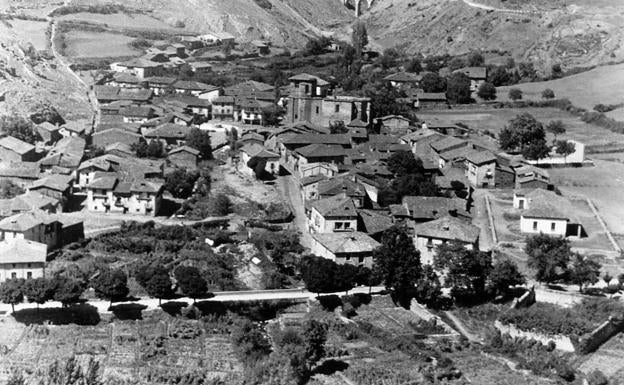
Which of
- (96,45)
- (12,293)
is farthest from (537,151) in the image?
(96,45)

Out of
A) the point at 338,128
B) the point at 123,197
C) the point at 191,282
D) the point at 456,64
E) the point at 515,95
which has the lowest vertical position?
the point at 191,282

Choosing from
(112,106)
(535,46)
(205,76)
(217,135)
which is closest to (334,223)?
(217,135)

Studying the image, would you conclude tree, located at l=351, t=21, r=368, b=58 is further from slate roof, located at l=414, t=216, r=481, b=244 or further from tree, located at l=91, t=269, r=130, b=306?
tree, located at l=91, t=269, r=130, b=306

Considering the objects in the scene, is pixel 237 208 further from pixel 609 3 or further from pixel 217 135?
pixel 609 3

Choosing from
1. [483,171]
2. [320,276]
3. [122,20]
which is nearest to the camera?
[320,276]

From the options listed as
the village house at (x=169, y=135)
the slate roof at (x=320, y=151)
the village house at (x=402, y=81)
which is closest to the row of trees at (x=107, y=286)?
the slate roof at (x=320, y=151)

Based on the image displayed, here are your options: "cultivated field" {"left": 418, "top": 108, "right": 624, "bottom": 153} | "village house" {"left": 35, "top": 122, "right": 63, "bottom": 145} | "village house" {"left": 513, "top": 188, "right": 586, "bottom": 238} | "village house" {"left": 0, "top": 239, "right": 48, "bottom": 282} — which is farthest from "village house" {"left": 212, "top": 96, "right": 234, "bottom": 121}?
"village house" {"left": 0, "top": 239, "right": 48, "bottom": 282}

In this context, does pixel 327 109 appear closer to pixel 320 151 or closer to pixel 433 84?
pixel 320 151
